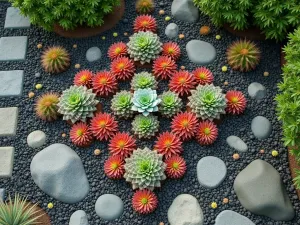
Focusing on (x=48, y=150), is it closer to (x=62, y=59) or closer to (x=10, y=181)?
(x=10, y=181)

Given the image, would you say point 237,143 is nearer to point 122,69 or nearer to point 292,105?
point 292,105

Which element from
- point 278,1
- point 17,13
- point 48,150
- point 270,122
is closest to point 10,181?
point 48,150

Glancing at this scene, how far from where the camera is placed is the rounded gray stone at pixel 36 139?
3862mm

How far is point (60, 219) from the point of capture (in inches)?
138

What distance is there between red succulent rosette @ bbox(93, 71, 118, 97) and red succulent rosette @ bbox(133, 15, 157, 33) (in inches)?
28.1

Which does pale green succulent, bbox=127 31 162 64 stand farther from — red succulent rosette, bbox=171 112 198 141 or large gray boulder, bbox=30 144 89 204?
large gray boulder, bbox=30 144 89 204

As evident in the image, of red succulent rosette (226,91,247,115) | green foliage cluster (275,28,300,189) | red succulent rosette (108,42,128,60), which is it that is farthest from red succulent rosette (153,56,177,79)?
green foliage cluster (275,28,300,189)

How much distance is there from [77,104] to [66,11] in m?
1.10

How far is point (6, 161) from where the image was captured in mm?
3816

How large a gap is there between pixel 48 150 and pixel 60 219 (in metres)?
0.66

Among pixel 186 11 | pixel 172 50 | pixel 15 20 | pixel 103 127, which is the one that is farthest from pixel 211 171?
pixel 15 20

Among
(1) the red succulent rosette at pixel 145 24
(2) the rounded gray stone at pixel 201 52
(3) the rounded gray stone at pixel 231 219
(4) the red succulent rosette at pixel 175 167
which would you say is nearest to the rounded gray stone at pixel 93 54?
(1) the red succulent rosette at pixel 145 24

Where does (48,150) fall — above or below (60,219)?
above

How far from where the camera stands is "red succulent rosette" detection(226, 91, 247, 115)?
3842 millimetres
